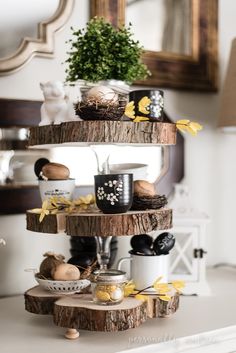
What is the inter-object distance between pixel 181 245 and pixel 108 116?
0.50m

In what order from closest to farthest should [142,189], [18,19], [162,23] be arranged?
[142,189] → [18,19] → [162,23]

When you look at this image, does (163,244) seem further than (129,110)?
Yes

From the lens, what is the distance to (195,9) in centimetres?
157

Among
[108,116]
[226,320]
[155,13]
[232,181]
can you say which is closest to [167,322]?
[226,320]

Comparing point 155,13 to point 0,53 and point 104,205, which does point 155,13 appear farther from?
point 104,205

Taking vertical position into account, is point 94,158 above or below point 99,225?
above

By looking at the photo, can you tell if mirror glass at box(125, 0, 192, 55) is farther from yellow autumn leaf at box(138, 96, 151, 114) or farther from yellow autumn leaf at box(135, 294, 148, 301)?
yellow autumn leaf at box(135, 294, 148, 301)

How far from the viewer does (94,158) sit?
55.0 inches

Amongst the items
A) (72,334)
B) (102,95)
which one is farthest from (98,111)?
(72,334)

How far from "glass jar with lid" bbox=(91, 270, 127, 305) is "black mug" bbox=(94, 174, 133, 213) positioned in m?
0.12

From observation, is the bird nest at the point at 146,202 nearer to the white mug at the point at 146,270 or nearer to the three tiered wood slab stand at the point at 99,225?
the three tiered wood slab stand at the point at 99,225

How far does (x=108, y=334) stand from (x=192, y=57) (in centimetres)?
88

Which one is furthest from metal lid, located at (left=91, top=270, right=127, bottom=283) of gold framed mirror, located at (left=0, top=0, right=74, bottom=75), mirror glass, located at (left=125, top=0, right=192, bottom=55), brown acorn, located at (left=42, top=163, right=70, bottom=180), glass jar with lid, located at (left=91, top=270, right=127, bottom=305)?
mirror glass, located at (left=125, top=0, right=192, bottom=55)

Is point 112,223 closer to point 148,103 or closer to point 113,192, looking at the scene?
point 113,192
